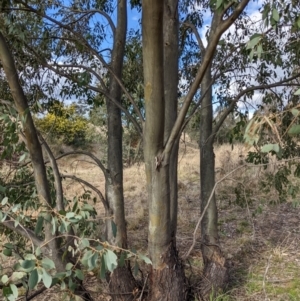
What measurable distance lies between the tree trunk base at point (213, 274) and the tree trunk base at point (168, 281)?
2.10 ft

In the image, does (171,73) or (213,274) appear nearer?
(171,73)

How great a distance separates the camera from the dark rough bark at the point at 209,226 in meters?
3.49

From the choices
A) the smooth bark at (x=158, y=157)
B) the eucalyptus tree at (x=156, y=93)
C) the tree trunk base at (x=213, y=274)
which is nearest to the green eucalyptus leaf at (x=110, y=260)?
the eucalyptus tree at (x=156, y=93)

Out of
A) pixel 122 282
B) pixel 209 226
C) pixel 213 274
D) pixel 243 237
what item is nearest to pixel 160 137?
pixel 122 282

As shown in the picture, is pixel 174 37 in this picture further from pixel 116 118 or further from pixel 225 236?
pixel 225 236

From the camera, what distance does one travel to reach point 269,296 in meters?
3.51

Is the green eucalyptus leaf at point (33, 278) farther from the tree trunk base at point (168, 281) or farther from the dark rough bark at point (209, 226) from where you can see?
the dark rough bark at point (209, 226)

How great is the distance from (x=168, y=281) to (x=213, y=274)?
0.95 metres

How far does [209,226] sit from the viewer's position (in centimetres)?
369

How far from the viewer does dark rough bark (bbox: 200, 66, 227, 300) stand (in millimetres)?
3494

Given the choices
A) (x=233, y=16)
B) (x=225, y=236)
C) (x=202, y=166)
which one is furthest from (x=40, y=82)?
(x=225, y=236)

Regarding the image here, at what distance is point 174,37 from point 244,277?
8.28 ft

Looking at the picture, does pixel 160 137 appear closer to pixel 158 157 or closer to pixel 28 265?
pixel 158 157

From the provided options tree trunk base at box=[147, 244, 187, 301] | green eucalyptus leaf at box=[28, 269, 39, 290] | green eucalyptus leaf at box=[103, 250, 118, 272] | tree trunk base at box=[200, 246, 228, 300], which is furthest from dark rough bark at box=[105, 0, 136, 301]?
green eucalyptus leaf at box=[28, 269, 39, 290]
